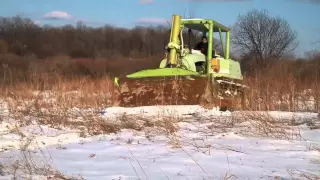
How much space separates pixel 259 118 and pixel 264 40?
21.8 metres

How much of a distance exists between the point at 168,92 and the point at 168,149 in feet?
14.7

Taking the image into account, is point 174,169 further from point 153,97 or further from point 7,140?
point 153,97

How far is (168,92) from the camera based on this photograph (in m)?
9.10

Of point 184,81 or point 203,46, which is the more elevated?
point 203,46

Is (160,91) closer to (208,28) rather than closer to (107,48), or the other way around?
(208,28)

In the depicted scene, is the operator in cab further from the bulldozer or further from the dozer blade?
the dozer blade

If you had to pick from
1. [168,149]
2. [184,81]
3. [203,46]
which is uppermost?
[203,46]

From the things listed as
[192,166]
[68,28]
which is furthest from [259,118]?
[68,28]

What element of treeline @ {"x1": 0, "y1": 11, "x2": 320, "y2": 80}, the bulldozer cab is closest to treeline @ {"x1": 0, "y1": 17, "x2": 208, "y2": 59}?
treeline @ {"x1": 0, "y1": 11, "x2": 320, "y2": 80}

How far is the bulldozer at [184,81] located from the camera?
896cm

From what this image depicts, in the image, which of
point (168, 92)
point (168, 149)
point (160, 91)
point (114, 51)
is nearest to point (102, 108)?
point (160, 91)

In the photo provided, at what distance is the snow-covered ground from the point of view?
3633 mm

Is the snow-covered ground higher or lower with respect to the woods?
lower

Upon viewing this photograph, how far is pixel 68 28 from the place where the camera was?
140 feet
